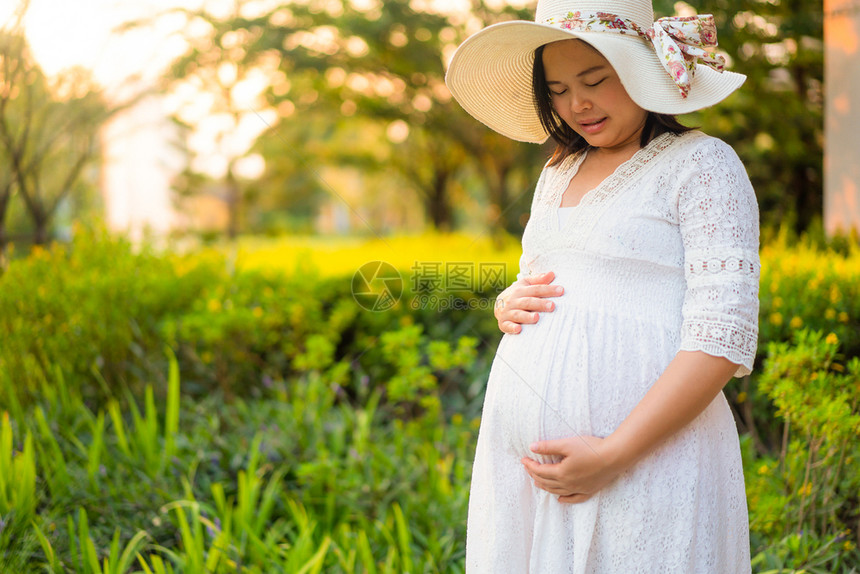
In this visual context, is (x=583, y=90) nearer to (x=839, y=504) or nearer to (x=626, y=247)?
(x=626, y=247)

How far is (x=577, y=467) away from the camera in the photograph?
3.56 feet

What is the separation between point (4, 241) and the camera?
13.1 feet

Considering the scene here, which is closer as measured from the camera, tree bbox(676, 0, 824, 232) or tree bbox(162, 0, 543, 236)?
tree bbox(676, 0, 824, 232)

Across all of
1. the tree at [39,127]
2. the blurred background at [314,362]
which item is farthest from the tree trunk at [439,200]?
the tree at [39,127]

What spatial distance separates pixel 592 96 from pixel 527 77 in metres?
0.26

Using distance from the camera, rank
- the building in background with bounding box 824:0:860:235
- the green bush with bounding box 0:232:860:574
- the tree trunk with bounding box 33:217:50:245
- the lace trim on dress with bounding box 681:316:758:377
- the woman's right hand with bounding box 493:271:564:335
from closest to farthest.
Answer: the lace trim on dress with bounding box 681:316:758:377 → the woman's right hand with bounding box 493:271:564:335 → the green bush with bounding box 0:232:860:574 → the building in background with bounding box 824:0:860:235 → the tree trunk with bounding box 33:217:50:245

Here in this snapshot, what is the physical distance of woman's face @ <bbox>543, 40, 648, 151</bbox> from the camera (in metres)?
1.17

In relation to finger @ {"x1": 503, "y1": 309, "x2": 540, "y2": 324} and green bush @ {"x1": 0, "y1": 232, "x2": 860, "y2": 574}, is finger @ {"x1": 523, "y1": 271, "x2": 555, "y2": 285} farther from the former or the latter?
green bush @ {"x1": 0, "y1": 232, "x2": 860, "y2": 574}

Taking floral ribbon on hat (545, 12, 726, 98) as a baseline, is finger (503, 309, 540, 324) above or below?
below

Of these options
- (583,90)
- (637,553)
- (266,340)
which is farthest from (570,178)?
(266,340)

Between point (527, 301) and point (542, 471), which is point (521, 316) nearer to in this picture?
point (527, 301)

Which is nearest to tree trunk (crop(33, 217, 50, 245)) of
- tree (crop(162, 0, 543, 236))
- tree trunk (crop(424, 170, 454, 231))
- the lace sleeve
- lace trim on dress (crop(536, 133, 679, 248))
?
tree (crop(162, 0, 543, 236))

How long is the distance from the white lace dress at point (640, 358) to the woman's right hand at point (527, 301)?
2 centimetres

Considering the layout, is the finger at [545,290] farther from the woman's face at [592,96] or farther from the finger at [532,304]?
the woman's face at [592,96]
